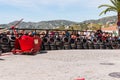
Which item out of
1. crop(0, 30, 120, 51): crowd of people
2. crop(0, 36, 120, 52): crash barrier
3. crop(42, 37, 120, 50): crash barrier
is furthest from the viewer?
crop(42, 37, 120, 50): crash barrier

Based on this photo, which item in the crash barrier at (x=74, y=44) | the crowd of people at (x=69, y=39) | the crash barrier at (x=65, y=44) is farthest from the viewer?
the crash barrier at (x=74, y=44)

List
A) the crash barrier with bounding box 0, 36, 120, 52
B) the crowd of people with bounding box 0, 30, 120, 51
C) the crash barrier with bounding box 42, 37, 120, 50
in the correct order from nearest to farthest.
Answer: the crash barrier with bounding box 0, 36, 120, 52 < the crowd of people with bounding box 0, 30, 120, 51 < the crash barrier with bounding box 42, 37, 120, 50

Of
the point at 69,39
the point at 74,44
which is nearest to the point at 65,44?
the point at 69,39

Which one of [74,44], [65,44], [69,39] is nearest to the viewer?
[65,44]

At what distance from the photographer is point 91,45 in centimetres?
2977

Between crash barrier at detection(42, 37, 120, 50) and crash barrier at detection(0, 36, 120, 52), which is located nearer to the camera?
crash barrier at detection(0, 36, 120, 52)

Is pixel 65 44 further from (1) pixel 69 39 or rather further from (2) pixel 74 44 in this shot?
(2) pixel 74 44

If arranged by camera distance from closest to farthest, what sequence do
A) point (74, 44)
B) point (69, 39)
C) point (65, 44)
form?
1. point (65, 44)
2. point (69, 39)
3. point (74, 44)

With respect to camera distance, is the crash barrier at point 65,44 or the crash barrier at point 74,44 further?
the crash barrier at point 74,44

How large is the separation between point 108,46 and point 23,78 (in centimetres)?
2129

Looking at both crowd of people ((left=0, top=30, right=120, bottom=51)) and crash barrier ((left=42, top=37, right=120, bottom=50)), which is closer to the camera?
crowd of people ((left=0, top=30, right=120, bottom=51))

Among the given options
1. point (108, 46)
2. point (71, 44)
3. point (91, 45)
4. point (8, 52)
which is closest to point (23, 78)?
point (8, 52)

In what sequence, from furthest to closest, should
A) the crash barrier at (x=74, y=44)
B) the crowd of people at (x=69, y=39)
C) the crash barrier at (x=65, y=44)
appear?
the crash barrier at (x=74, y=44)
the crowd of people at (x=69, y=39)
the crash barrier at (x=65, y=44)

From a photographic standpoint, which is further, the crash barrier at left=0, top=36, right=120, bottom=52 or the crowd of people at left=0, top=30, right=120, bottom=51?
the crowd of people at left=0, top=30, right=120, bottom=51
